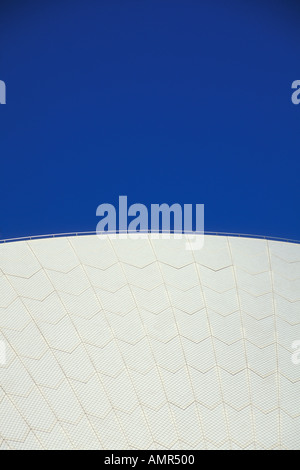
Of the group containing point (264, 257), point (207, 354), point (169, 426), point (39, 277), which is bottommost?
point (169, 426)

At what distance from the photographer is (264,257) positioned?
67.2 feet

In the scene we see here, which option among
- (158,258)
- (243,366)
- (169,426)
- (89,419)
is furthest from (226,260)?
(89,419)

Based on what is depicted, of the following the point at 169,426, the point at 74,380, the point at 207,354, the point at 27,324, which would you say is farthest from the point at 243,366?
the point at 27,324

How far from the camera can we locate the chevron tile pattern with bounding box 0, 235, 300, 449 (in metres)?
18.3

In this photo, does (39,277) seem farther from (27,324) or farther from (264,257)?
(264,257)

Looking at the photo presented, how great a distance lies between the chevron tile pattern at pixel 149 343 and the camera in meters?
18.3

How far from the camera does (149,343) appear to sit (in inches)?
773

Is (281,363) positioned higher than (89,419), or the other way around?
(281,363)
